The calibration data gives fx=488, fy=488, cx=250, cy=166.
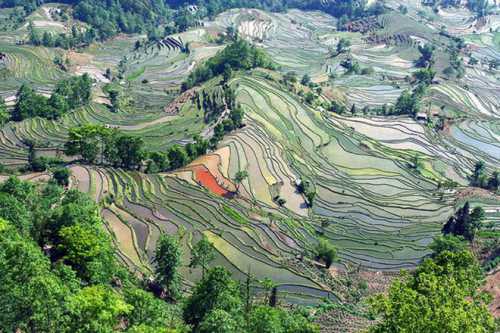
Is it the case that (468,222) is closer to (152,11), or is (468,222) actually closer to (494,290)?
(494,290)

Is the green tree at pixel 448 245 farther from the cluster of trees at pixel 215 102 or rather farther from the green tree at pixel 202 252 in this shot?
the cluster of trees at pixel 215 102

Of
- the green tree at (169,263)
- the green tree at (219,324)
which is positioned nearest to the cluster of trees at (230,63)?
the green tree at (169,263)

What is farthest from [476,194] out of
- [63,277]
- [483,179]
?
[63,277]

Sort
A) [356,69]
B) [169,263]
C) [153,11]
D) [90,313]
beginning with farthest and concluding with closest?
[153,11]
[356,69]
[169,263]
[90,313]

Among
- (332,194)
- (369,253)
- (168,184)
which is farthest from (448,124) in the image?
(168,184)

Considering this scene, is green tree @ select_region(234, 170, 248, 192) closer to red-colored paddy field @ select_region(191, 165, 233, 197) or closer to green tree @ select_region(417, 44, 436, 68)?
red-colored paddy field @ select_region(191, 165, 233, 197)

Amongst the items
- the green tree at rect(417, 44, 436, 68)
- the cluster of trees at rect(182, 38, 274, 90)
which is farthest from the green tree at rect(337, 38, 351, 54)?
the cluster of trees at rect(182, 38, 274, 90)

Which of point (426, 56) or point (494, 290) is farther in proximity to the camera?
point (426, 56)
